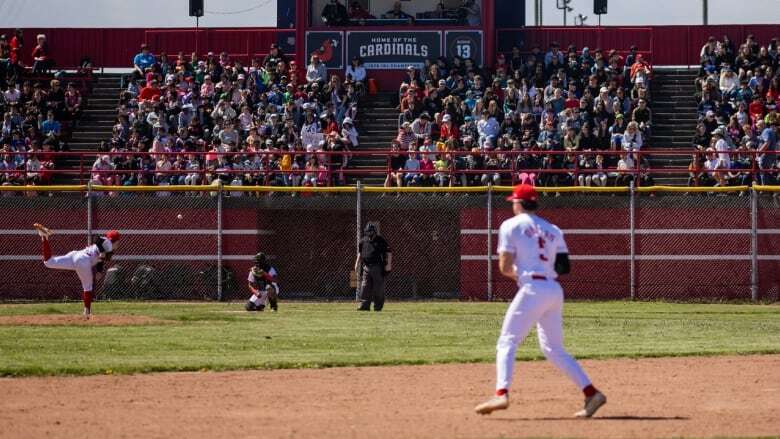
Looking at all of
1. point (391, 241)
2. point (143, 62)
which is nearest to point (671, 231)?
point (391, 241)

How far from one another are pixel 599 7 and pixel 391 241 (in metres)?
14.5

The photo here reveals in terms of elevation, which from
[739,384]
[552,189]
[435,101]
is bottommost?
[739,384]

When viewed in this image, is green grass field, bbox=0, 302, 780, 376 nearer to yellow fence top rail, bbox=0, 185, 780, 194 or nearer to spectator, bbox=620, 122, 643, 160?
yellow fence top rail, bbox=0, 185, 780, 194

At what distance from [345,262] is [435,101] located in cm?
576

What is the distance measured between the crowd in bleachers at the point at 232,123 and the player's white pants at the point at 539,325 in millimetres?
20294

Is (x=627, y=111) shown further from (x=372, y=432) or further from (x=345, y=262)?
(x=372, y=432)

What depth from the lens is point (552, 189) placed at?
32250mm

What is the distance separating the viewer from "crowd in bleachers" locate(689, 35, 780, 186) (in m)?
32.9

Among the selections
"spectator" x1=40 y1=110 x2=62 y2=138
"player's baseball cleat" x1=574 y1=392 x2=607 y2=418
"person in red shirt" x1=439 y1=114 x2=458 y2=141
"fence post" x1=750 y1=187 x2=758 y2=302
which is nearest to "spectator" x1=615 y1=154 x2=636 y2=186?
"fence post" x1=750 y1=187 x2=758 y2=302

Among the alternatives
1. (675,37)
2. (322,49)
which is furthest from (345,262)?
(675,37)

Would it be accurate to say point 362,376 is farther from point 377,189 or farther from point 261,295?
point 377,189

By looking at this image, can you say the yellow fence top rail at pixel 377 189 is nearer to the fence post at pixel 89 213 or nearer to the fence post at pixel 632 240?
the fence post at pixel 89 213

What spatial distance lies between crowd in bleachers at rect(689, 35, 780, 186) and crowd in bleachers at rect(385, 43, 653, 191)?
4.95ft

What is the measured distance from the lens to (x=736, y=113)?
3525 cm
